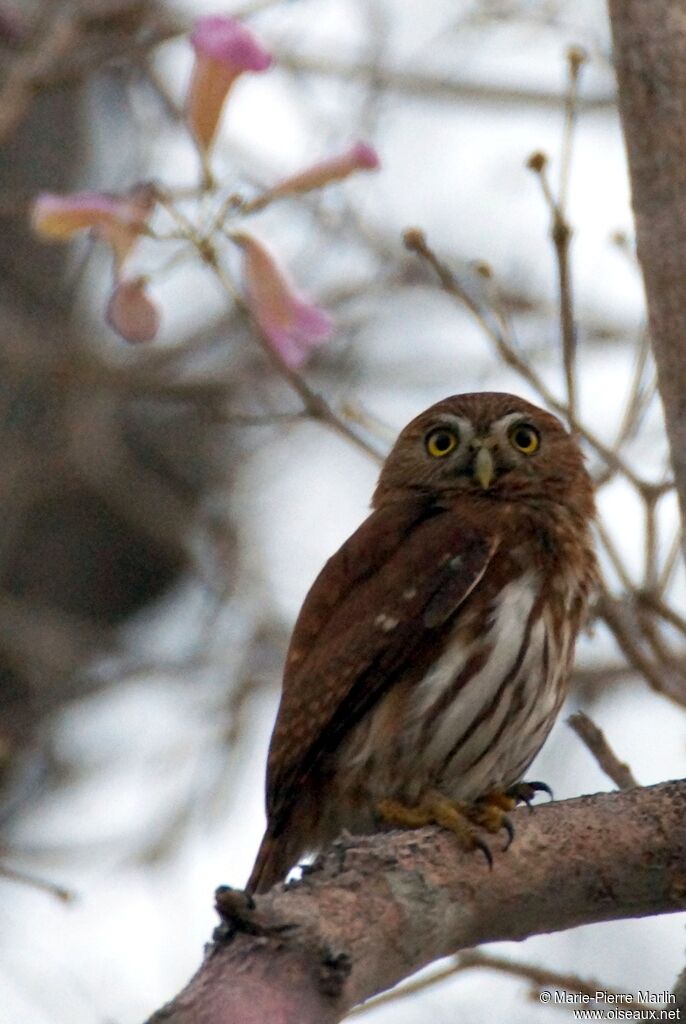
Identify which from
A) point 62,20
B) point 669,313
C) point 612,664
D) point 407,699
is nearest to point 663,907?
point 407,699

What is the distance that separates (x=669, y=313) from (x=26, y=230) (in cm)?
523

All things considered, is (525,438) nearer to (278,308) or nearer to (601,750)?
(278,308)

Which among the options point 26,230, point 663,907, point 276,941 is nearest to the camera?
point 276,941

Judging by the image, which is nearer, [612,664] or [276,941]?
[276,941]

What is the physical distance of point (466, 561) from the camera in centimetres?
456

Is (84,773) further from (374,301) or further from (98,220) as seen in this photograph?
(98,220)

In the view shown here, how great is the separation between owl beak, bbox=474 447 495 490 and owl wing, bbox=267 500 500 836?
315 millimetres

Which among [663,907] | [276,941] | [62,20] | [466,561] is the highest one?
[62,20]

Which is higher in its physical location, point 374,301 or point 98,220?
point 374,301

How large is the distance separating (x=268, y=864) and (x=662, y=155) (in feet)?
6.82

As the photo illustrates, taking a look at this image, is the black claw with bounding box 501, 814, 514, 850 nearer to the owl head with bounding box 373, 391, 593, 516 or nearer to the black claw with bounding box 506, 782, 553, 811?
the black claw with bounding box 506, 782, 553, 811

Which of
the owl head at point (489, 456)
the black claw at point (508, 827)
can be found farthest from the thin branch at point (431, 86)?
the black claw at point (508, 827)

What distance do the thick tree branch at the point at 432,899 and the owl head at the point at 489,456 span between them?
5.03ft

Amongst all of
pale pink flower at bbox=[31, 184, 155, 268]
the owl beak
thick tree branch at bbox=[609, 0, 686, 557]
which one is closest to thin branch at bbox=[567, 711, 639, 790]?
thick tree branch at bbox=[609, 0, 686, 557]
